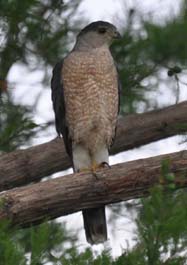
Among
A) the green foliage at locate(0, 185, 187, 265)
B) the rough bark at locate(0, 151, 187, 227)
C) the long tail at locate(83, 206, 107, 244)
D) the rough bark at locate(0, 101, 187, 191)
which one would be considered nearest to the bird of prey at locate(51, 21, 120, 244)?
the long tail at locate(83, 206, 107, 244)

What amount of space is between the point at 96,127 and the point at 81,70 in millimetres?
377

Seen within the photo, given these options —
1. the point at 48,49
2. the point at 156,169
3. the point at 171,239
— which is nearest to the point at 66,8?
the point at 48,49

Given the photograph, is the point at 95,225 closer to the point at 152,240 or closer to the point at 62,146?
the point at 62,146

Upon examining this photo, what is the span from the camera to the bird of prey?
18.1 ft

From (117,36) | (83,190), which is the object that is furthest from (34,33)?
(83,190)

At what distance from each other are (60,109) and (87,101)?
0.19 meters

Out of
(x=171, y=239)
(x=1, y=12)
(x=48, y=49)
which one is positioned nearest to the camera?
(x=171, y=239)

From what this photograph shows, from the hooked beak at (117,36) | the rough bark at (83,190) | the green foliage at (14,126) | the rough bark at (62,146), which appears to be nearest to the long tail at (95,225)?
the rough bark at (62,146)

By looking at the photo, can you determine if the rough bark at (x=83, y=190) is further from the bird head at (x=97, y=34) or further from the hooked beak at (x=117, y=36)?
the bird head at (x=97, y=34)

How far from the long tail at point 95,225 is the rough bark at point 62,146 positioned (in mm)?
388

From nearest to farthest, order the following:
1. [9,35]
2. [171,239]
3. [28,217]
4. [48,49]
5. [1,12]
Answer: [171,239]
[28,217]
[1,12]
[9,35]
[48,49]

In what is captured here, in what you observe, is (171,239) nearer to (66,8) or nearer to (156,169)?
(156,169)

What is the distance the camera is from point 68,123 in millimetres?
5570

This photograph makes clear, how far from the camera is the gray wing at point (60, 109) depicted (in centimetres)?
553
